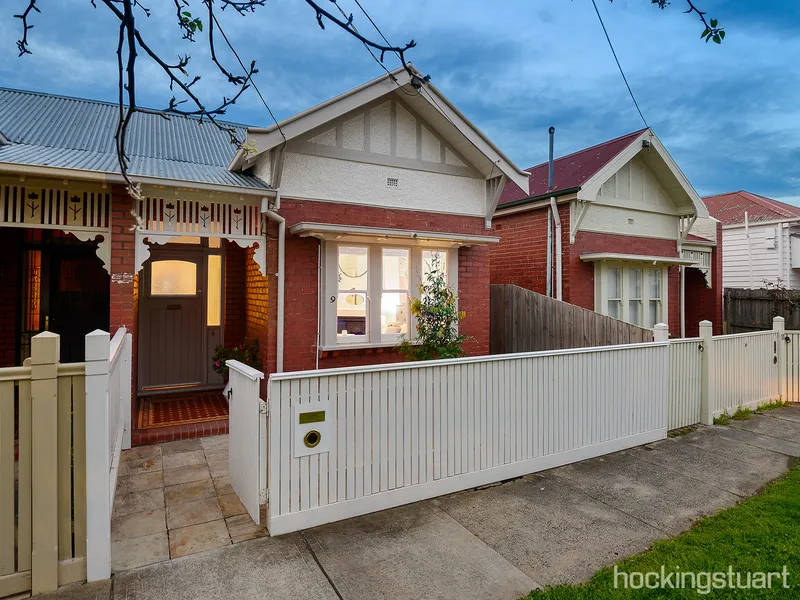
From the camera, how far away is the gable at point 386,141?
6895 mm

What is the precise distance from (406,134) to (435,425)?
5049 mm

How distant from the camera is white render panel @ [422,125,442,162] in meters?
7.66

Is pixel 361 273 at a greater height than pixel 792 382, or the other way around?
pixel 361 273

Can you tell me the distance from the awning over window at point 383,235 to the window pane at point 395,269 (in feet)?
0.88

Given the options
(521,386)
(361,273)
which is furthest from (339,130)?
(521,386)

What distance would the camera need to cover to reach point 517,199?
1149 cm

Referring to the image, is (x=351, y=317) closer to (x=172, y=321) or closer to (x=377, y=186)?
(x=377, y=186)

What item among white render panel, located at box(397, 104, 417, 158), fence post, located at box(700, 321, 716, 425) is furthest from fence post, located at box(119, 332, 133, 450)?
fence post, located at box(700, 321, 716, 425)

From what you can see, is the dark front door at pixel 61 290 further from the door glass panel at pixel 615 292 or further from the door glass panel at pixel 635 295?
the door glass panel at pixel 635 295

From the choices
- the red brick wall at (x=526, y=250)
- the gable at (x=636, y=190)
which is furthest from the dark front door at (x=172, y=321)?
the gable at (x=636, y=190)

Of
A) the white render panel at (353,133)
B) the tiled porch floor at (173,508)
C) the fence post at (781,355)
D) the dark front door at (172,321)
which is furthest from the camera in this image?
the fence post at (781,355)

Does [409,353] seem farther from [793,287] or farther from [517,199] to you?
[793,287]

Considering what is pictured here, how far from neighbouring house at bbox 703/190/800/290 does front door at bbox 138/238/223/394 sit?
58.7ft

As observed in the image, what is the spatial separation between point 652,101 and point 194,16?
468 centimetres
